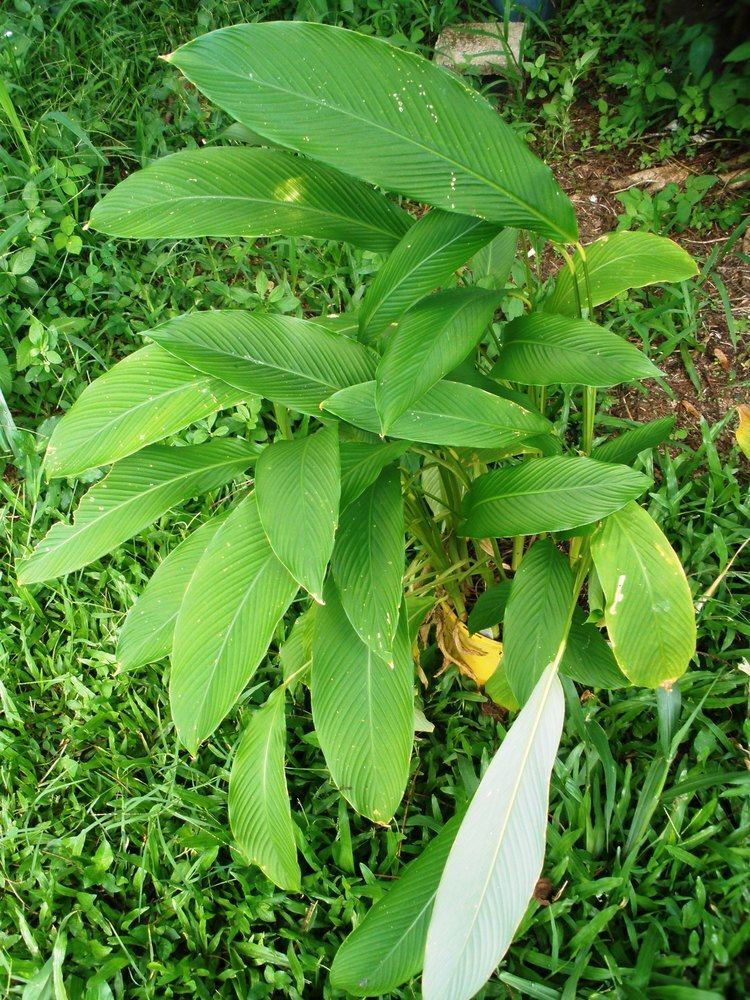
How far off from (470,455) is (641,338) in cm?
77

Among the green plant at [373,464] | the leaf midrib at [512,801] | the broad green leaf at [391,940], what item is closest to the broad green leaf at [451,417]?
the green plant at [373,464]

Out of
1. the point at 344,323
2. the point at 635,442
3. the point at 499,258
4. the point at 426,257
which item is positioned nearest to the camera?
the point at 426,257

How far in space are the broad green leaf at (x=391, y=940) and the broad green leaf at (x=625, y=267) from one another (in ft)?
2.83

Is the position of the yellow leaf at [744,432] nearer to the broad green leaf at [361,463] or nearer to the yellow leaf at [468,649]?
the yellow leaf at [468,649]

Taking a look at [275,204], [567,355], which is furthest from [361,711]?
[275,204]

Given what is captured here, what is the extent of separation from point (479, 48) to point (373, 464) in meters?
1.78

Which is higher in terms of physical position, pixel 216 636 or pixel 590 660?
pixel 216 636

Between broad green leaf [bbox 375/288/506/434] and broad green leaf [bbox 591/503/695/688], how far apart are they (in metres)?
0.35

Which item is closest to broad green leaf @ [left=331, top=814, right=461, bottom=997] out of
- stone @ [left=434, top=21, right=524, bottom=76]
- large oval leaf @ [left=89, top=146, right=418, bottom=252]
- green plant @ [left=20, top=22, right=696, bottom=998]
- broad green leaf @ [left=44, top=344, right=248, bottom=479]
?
green plant @ [left=20, top=22, right=696, bottom=998]

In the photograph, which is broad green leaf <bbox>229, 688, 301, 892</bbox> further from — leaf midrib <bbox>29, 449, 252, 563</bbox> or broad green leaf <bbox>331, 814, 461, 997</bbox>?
leaf midrib <bbox>29, 449, 252, 563</bbox>

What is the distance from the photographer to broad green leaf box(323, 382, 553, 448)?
0.99m

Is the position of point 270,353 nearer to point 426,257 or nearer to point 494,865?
point 426,257

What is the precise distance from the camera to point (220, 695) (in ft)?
3.49

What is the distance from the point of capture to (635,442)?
1.17 m
